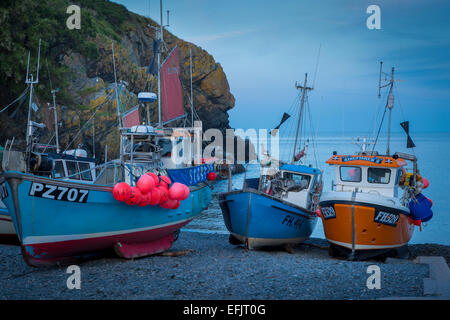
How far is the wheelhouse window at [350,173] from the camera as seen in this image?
1422 centimetres

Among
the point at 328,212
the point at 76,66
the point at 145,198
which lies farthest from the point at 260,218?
the point at 76,66

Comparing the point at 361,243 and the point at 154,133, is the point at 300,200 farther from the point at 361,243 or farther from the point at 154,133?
the point at 154,133

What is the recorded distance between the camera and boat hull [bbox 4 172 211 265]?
28.8ft

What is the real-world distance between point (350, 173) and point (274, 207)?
10.9ft

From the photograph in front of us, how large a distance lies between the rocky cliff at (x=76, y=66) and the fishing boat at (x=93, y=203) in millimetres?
2013

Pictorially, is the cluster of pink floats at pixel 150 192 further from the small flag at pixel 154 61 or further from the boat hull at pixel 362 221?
the small flag at pixel 154 61

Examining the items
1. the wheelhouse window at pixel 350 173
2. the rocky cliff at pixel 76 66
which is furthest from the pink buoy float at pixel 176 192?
the wheelhouse window at pixel 350 173

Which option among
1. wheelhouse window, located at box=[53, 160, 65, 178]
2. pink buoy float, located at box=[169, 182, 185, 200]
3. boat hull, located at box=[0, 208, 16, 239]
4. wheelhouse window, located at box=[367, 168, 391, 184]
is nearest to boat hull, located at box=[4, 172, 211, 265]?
pink buoy float, located at box=[169, 182, 185, 200]

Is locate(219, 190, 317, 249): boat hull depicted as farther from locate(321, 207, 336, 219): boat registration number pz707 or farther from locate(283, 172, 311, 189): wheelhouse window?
locate(283, 172, 311, 189): wheelhouse window

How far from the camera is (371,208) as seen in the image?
40.4 ft

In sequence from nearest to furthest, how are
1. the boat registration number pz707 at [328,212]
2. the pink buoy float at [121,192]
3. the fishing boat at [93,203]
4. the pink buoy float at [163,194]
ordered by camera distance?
the fishing boat at [93,203], the pink buoy float at [121,192], the pink buoy float at [163,194], the boat registration number pz707 at [328,212]

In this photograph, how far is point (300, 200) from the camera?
49.0 feet

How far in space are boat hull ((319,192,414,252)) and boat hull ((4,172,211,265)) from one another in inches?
224
